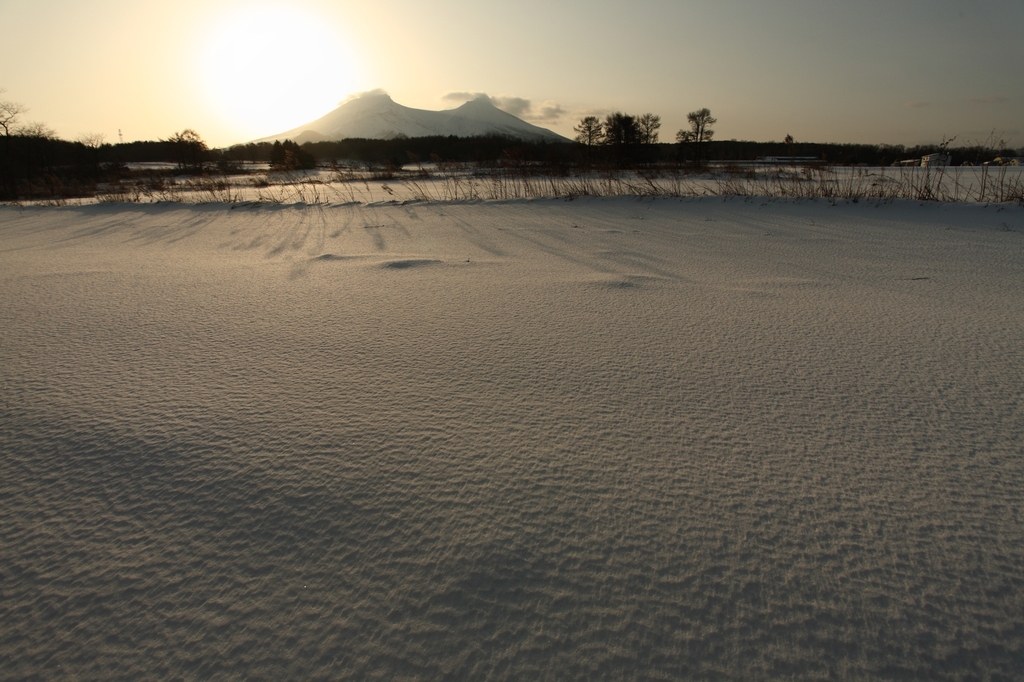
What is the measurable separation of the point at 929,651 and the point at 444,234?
142 inches

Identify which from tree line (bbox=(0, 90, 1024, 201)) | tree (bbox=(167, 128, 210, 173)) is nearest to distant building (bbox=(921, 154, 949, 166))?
tree line (bbox=(0, 90, 1024, 201))

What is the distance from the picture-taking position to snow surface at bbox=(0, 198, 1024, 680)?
599 mm

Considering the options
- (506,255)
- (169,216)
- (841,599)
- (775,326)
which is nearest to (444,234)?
(506,255)

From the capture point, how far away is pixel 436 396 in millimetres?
1164

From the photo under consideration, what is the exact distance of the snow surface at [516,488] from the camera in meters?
0.60

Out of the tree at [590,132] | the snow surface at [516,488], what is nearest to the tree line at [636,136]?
the tree at [590,132]

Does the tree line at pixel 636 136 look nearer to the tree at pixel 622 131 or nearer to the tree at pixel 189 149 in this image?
the tree at pixel 622 131

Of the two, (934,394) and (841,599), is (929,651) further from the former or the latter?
(934,394)

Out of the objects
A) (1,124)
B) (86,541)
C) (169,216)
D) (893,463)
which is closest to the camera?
(86,541)

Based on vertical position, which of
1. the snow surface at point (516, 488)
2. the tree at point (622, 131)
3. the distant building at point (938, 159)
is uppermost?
the tree at point (622, 131)

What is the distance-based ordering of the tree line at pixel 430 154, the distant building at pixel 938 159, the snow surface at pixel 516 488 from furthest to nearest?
the tree line at pixel 430 154 → the distant building at pixel 938 159 → the snow surface at pixel 516 488

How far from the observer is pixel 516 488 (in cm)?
84

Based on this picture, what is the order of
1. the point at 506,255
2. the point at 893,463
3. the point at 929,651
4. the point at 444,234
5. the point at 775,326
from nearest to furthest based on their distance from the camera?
the point at 929,651, the point at 893,463, the point at 775,326, the point at 506,255, the point at 444,234

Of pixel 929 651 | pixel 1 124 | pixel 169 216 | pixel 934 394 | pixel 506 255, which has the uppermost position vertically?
pixel 1 124
